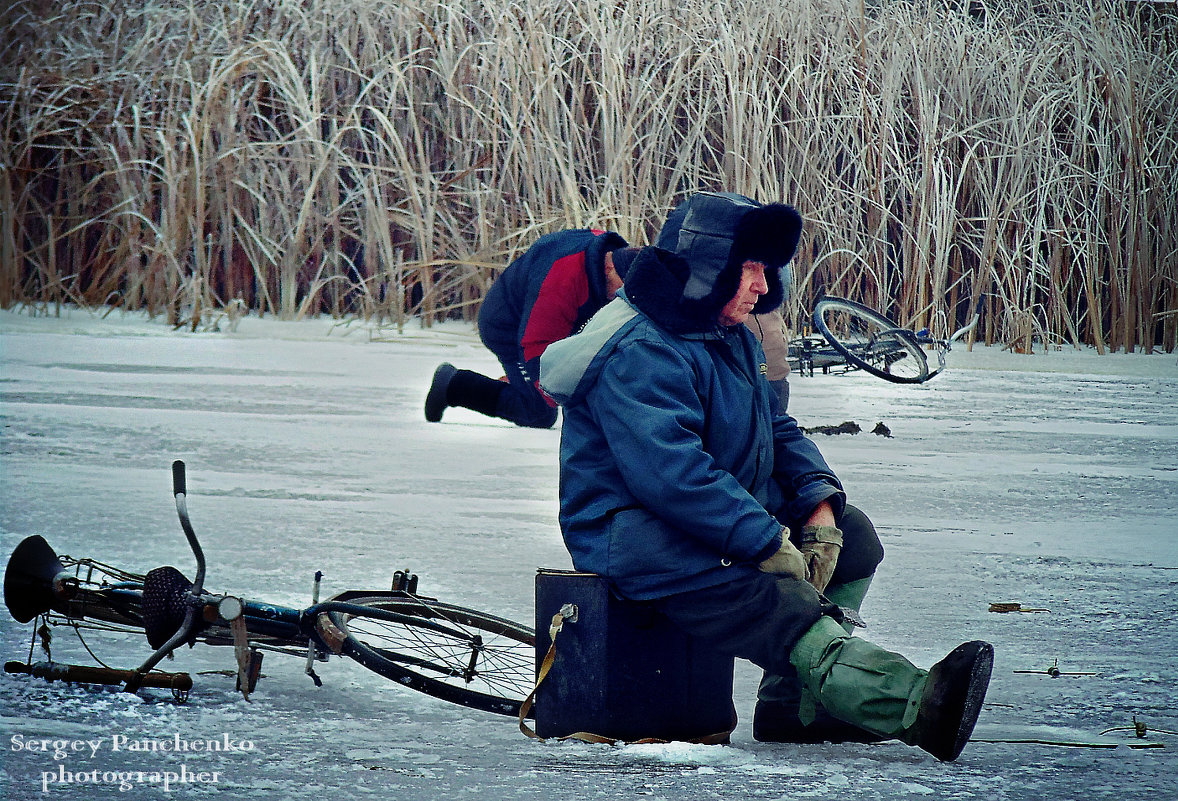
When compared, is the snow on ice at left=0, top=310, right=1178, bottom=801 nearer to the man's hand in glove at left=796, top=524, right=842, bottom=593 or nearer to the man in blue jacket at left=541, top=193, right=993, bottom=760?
the man in blue jacket at left=541, top=193, right=993, bottom=760

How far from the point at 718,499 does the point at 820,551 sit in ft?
1.02

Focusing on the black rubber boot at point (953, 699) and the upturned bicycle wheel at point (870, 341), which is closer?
the black rubber boot at point (953, 699)

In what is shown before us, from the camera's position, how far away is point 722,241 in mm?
2207

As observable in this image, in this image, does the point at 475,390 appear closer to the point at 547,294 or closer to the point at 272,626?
the point at 547,294

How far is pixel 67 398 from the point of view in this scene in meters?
6.09

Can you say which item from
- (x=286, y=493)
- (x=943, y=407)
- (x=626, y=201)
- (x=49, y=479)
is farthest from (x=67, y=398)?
(x=943, y=407)

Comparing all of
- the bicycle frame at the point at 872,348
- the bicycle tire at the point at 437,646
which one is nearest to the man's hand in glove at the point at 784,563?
the bicycle tire at the point at 437,646

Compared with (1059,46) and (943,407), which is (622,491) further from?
(1059,46)

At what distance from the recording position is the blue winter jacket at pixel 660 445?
82.4 inches

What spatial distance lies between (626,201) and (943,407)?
207cm

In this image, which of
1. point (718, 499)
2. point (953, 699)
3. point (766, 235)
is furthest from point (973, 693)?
point (766, 235)

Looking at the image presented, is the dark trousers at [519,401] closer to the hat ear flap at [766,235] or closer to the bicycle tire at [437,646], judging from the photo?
the bicycle tire at [437,646]

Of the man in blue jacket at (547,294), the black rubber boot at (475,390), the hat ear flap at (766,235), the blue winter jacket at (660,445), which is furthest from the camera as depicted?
the black rubber boot at (475,390)

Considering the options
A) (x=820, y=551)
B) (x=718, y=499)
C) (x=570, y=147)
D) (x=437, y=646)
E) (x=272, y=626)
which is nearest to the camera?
(x=718, y=499)
